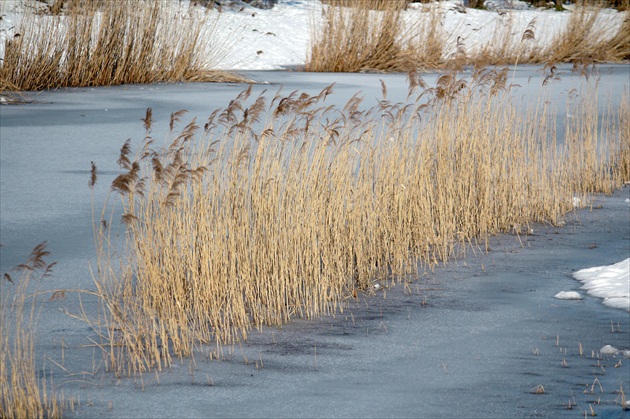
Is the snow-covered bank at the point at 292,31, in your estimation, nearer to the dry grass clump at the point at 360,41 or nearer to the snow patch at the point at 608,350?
the dry grass clump at the point at 360,41

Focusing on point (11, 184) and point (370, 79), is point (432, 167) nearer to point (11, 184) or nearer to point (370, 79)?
point (11, 184)

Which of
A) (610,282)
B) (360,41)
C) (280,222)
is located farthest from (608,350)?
(360,41)

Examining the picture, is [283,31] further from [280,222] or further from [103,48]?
[280,222]

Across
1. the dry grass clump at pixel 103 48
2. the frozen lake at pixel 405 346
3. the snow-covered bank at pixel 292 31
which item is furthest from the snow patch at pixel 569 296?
the snow-covered bank at pixel 292 31

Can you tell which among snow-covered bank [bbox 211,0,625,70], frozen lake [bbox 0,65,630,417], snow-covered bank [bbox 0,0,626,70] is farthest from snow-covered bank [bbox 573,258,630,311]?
snow-covered bank [bbox 211,0,625,70]

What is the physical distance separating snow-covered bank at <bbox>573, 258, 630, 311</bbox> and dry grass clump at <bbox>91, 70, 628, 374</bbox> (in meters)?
0.71

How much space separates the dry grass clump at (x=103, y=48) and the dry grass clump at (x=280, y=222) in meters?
5.47

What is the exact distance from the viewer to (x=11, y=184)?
229 inches

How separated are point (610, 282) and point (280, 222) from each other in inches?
61.3

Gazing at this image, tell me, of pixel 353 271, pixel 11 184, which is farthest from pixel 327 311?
pixel 11 184

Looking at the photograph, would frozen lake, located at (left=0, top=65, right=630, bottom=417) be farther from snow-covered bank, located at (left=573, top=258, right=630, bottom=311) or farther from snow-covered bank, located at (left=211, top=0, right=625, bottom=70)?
snow-covered bank, located at (left=211, top=0, right=625, bottom=70)

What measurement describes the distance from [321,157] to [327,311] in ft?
2.42

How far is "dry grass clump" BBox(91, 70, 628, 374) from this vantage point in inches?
132

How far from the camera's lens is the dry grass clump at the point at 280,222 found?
3365 millimetres
